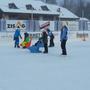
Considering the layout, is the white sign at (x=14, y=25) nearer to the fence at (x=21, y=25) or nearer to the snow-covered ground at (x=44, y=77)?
the fence at (x=21, y=25)

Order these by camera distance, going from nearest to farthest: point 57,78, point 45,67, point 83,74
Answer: point 57,78
point 83,74
point 45,67

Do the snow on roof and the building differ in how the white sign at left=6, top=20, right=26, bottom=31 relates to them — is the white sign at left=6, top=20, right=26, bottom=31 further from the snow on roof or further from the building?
the snow on roof

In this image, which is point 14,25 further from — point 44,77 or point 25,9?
point 25,9

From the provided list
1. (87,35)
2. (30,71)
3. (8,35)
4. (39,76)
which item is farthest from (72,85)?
(87,35)

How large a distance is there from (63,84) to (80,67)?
11.0 feet

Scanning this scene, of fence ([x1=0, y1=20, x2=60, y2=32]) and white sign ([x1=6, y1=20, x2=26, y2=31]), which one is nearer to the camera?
fence ([x1=0, y1=20, x2=60, y2=32])

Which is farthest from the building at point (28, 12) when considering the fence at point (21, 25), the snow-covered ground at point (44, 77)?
the snow-covered ground at point (44, 77)

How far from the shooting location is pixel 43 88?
7516mm

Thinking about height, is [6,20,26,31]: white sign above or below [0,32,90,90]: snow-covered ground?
above

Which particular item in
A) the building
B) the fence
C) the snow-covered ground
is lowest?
the snow-covered ground

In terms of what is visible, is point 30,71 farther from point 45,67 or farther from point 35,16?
point 35,16

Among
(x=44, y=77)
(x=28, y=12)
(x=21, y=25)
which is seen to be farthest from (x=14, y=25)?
(x=28, y=12)

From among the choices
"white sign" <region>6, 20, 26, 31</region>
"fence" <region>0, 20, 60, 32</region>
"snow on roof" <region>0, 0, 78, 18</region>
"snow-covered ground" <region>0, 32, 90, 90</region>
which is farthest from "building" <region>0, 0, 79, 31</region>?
"snow-covered ground" <region>0, 32, 90, 90</region>

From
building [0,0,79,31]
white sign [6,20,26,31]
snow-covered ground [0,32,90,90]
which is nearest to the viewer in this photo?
snow-covered ground [0,32,90,90]
